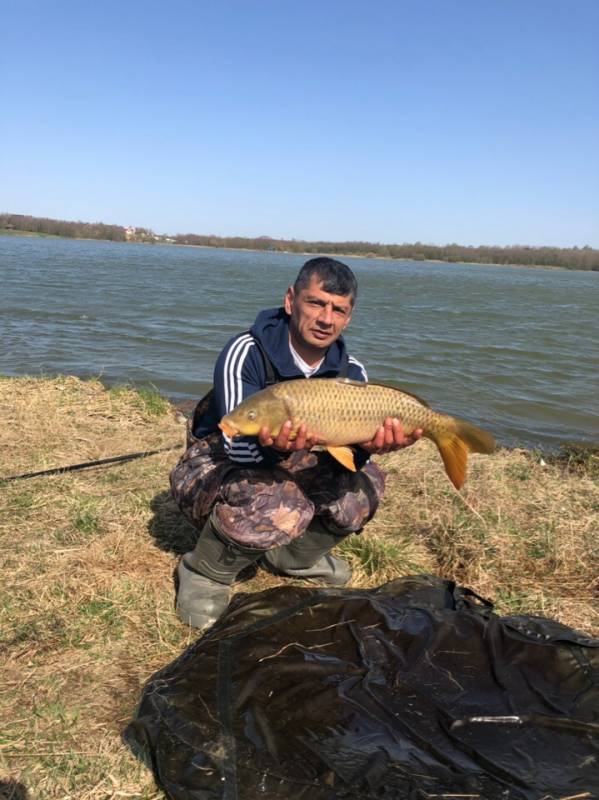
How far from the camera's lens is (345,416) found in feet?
8.57

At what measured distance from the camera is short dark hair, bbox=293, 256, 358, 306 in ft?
9.12

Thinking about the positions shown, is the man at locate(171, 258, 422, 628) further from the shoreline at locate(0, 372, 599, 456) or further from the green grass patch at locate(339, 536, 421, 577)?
the shoreline at locate(0, 372, 599, 456)

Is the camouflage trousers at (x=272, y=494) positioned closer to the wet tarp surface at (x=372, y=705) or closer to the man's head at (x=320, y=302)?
the wet tarp surface at (x=372, y=705)

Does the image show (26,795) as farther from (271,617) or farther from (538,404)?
(538,404)

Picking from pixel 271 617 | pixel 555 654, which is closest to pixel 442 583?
pixel 555 654

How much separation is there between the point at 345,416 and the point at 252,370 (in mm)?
496

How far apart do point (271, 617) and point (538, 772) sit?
3.75ft

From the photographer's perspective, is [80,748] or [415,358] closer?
[80,748]

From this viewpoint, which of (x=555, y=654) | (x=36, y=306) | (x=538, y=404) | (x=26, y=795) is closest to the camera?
(x=26, y=795)

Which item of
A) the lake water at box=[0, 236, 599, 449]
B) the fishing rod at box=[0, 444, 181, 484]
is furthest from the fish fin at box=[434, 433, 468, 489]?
the lake water at box=[0, 236, 599, 449]

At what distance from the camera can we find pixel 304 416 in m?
2.56

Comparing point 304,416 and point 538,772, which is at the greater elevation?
point 304,416

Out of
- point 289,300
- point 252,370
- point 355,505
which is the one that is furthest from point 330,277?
point 355,505

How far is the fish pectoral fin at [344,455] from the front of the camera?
8.83ft
